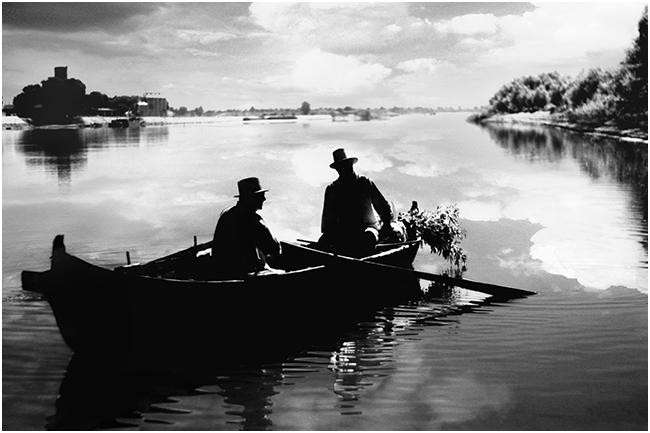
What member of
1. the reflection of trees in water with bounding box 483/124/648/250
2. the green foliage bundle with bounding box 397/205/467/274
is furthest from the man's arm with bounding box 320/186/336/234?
the reflection of trees in water with bounding box 483/124/648/250

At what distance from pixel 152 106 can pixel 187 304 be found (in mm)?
156187

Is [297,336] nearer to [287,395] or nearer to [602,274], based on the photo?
[287,395]

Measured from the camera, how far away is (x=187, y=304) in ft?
31.3

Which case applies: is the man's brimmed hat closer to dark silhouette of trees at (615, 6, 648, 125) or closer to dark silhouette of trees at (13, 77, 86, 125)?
dark silhouette of trees at (615, 6, 648, 125)

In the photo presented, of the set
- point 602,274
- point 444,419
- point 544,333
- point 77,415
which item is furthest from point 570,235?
point 77,415

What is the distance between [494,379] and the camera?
904cm

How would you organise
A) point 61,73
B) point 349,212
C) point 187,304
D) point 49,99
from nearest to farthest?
point 187,304, point 349,212, point 61,73, point 49,99

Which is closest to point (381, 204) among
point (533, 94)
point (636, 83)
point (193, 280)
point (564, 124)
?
point (193, 280)

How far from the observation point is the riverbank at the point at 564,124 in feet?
178

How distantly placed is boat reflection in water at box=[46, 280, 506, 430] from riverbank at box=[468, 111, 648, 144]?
150 feet

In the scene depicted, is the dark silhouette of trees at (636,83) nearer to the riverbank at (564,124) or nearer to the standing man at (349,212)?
the riverbank at (564,124)

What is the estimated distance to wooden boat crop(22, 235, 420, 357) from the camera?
915cm

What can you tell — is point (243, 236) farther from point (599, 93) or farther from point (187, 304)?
point (599, 93)

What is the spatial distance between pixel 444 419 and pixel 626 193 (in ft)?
71.7
